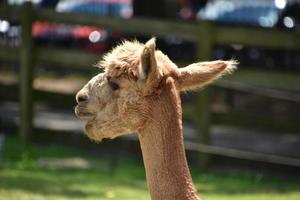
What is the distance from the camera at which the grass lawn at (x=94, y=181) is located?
8414 millimetres

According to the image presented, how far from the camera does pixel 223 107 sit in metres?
16.6

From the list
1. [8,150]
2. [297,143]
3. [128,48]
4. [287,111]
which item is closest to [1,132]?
[8,150]

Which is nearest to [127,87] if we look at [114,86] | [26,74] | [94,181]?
[114,86]

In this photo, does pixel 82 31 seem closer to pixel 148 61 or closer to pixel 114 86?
pixel 114 86

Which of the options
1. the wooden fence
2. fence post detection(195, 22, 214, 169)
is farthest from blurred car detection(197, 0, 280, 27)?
fence post detection(195, 22, 214, 169)

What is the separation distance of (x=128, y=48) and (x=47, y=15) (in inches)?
309

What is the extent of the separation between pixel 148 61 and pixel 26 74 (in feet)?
27.2

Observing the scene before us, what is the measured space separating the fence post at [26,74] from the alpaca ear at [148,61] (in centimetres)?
811

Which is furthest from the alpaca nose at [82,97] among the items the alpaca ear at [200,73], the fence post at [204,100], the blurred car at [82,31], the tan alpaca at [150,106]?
the blurred car at [82,31]

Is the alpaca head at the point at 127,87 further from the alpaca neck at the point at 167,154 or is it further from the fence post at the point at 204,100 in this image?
the fence post at the point at 204,100

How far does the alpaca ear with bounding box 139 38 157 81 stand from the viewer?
12.5 feet

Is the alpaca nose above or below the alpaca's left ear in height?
below

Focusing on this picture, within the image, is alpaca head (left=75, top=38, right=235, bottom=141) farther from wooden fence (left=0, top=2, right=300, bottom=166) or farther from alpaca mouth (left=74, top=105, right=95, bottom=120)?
wooden fence (left=0, top=2, right=300, bottom=166)

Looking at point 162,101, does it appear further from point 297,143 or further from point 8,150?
point 297,143
